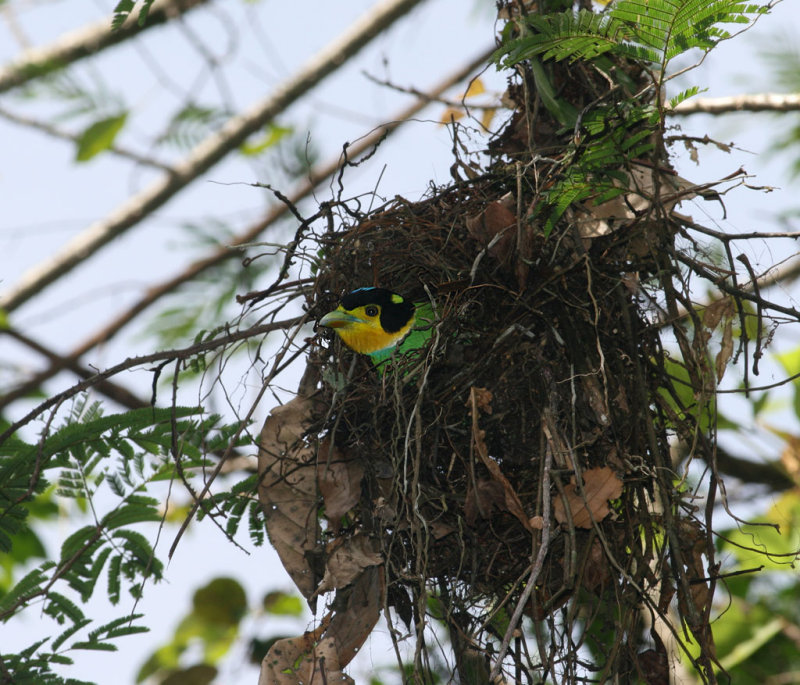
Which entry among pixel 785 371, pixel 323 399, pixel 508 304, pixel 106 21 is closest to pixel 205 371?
pixel 323 399

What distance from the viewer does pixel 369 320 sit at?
301 cm

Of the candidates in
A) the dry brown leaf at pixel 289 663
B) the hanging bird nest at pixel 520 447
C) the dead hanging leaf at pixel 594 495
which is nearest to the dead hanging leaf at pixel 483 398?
the hanging bird nest at pixel 520 447

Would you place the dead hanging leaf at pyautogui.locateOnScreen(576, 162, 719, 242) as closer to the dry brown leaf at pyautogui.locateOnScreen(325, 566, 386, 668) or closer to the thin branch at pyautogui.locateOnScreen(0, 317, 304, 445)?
the thin branch at pyautogui.locateOnScreen(0, 317, 304, 445)

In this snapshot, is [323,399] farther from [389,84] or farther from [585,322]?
[389,84]

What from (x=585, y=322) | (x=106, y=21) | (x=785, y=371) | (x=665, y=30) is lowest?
(x=585, y=322)

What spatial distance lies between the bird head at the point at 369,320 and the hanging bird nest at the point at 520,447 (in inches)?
3.3

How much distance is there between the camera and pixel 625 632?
8.93 feet

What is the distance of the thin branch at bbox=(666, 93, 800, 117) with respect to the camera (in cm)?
389

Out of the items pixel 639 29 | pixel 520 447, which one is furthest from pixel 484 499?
pixel 639 29

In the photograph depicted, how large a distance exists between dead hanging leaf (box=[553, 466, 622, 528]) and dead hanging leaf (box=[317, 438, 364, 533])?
2.11 ft

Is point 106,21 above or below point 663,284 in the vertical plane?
above

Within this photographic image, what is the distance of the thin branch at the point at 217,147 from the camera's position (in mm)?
4668

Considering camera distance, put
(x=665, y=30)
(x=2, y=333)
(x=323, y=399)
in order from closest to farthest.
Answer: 1. (x=665, y=30)
2. (x=323, y=399)
3. (x=2, y=333)

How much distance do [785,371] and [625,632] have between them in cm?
243
